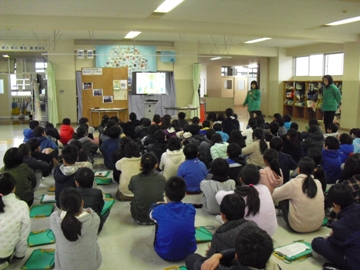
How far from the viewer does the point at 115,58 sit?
11.9 meters

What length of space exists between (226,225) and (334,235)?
91 cm

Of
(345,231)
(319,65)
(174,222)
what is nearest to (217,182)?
(174,222)

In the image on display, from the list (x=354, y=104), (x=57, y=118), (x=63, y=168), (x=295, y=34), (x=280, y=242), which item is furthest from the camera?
(x=57, y=118)

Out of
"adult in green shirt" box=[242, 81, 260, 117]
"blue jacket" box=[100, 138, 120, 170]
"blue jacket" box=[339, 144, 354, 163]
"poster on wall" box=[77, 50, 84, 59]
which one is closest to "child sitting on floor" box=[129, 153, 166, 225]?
"blue jacket" box=[100, 138, 120, 170]

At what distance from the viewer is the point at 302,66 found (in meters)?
14.1

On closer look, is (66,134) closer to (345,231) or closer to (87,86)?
(87,86)

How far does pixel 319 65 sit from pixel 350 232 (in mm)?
11671

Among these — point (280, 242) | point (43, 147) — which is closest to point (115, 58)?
point (43, 147)

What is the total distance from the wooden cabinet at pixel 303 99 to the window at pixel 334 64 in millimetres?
539

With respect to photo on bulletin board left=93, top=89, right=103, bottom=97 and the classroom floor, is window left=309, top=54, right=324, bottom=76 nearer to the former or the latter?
photo on bulletin board left=93, top=89, right=103, bottom=97

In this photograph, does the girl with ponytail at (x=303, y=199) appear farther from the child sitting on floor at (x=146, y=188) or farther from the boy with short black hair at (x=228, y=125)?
the boy with short black hair at (x=228, y=125)

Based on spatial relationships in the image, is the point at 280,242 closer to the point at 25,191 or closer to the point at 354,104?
the point at 25,191

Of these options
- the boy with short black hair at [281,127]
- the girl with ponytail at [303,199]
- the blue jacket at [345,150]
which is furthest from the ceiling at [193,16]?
the girl with ponytail at [303,199]

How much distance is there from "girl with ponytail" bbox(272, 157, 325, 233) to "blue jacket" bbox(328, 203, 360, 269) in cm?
69
